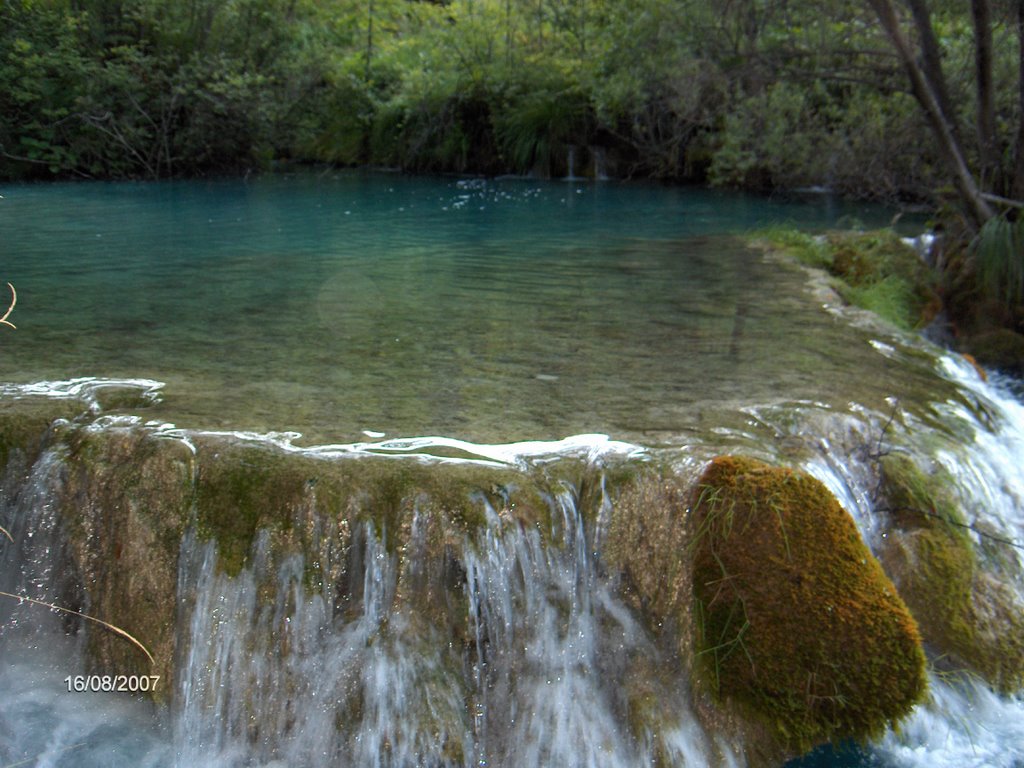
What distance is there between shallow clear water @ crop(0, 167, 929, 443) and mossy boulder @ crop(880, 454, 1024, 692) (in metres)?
0.65

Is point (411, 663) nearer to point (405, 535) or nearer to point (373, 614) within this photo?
point (373, 614)

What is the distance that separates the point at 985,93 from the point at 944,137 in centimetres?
48

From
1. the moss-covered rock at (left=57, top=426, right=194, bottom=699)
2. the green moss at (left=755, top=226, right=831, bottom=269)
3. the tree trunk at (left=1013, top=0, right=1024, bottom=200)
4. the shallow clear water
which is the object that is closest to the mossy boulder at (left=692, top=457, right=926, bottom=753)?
the shallow clear water

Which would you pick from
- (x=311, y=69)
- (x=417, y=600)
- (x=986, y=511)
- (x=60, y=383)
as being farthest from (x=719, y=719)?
(x=311, y=69)

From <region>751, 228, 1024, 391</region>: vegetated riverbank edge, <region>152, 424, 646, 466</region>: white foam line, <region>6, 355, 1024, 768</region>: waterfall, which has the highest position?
<region>152, 424, 646, 466</region>: white foam line

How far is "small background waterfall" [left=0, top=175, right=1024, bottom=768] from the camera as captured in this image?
3.70 m

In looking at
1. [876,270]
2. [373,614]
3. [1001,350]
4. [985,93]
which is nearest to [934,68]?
[985,93]

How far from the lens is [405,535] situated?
3791mm

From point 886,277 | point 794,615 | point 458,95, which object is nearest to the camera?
point 794,615

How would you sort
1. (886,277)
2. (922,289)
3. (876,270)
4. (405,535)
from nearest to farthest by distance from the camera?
(405,535) < (922,289) < (886,277) < (876,270)

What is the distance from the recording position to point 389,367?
212 inches

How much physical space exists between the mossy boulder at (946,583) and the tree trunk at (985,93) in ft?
15.3

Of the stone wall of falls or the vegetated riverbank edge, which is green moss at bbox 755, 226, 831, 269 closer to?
the vegetated riverbank edge

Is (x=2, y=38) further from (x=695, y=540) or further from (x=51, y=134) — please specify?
(x=695, y=540)
